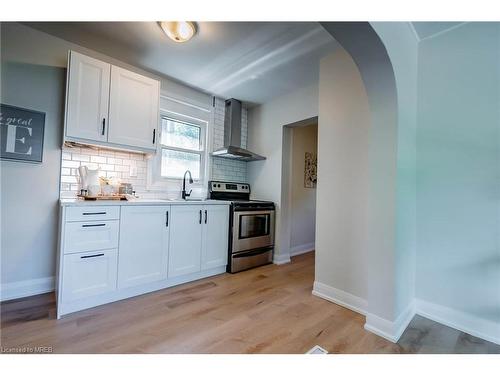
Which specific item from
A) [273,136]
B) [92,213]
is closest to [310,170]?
[273,136]

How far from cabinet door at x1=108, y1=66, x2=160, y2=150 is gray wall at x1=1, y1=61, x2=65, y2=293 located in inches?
21.8

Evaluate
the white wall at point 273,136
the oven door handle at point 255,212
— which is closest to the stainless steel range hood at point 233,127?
the white wall at point 273,136

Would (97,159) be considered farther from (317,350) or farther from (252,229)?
(317,350)

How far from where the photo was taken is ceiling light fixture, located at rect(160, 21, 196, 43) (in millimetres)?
1976

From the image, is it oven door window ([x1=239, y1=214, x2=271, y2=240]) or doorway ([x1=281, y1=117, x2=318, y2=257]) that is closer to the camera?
oven door window ([x1=239, y1=214, x2=271, y2=240])

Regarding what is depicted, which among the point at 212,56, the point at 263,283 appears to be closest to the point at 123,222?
the point at 263,283

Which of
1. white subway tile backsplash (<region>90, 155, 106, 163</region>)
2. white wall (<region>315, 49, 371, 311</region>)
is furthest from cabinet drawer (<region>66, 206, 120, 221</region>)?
white wall (<region>315, 49, 371, 311</region>)

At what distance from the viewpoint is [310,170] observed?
435 centimetres

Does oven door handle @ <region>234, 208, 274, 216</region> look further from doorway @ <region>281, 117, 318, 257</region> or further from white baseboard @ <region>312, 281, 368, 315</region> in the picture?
white baseboard @ <region>312, 281, 368, 315</region>

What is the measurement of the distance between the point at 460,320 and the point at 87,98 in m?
3.80

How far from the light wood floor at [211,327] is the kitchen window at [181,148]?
167 cm

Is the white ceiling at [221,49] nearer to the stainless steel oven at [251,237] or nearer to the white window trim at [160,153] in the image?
the white window trim at [160,153]

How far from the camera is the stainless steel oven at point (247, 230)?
2977 mm

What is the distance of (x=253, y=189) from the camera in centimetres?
390
